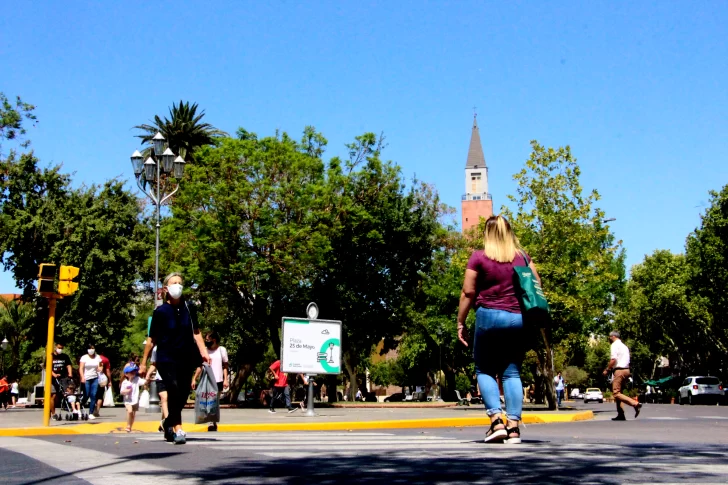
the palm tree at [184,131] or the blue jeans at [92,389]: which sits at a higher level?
the palm tree at [184,131]

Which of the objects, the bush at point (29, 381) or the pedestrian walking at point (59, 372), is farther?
the bush at point (29, 381)

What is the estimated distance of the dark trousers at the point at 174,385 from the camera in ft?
26.6

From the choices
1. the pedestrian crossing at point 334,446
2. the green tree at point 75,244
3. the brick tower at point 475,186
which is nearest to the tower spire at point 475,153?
the brick tower at point 475,186

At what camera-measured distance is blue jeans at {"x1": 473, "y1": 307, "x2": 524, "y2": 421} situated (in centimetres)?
739

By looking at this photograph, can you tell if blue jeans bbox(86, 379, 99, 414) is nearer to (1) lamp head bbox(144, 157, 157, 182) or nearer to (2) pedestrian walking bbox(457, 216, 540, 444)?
(1) lamp head bbox(144, 157, 157, 182)

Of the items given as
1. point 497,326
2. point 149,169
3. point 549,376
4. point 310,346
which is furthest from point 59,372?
point 497,326

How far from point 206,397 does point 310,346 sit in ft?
33.2


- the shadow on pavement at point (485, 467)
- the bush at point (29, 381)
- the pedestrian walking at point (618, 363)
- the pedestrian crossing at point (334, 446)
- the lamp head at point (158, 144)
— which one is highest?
the lamp head at point (158, 144)

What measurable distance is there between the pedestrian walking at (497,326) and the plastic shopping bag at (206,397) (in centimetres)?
395

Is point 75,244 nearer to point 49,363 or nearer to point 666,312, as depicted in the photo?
point 49,363

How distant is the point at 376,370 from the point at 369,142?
72.6 m

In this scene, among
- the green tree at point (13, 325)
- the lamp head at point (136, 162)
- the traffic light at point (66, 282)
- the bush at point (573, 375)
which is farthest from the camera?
the bush at point (573, 375)

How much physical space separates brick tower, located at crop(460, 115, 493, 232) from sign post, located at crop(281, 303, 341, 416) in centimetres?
11506

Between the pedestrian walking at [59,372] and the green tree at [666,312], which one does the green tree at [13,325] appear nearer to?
the green tree at [666,312]
